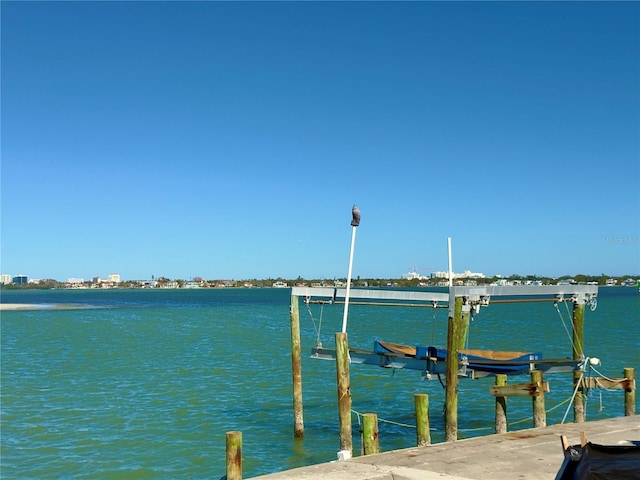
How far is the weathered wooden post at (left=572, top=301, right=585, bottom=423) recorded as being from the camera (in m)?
16.6

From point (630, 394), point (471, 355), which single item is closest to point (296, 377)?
point (471, 355)

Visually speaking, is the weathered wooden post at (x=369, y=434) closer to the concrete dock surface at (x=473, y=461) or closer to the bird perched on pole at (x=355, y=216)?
the concrete dock surface at (x=473, y=461)

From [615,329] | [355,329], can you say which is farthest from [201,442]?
[615,329]

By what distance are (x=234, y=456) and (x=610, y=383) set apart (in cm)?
996

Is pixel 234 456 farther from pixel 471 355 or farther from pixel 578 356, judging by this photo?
pixel 578 356

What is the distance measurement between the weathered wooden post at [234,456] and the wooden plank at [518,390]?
653 cm

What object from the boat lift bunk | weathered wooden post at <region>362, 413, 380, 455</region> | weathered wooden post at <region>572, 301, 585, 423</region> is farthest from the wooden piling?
weathered wooden post at <region>572, 301, 585, 423</region>

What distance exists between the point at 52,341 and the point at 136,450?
37.3 m

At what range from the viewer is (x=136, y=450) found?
1783 centimetres

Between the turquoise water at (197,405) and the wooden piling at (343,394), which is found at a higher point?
the wooden piling at (343,394)

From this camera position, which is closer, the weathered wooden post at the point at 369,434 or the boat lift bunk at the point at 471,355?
the weathered wooden post at the point at 369,434

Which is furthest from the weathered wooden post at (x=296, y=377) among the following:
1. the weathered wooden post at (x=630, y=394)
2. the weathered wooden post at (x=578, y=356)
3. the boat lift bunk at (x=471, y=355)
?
the weathered wooden post at (x=630, y=394)

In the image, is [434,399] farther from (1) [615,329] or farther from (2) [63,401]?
(1) [615,329]

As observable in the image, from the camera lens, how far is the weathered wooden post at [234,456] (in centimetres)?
1090
